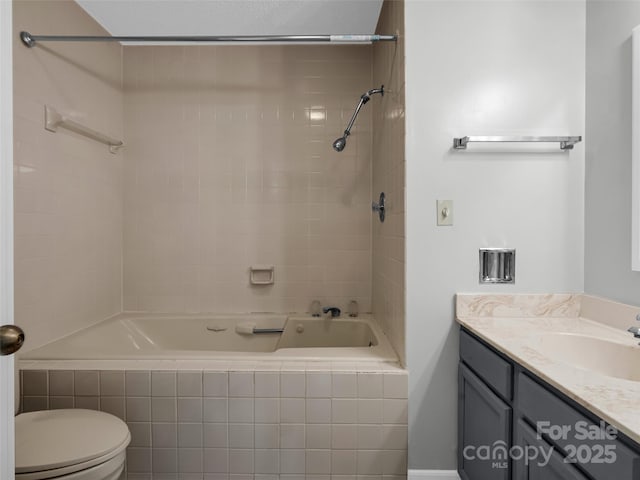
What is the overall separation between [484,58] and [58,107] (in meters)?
2.10

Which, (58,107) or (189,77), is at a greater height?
(189,77)

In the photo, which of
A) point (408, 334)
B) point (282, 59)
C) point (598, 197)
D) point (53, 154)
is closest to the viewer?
point (598, 197)

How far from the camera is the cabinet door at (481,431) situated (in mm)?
1247

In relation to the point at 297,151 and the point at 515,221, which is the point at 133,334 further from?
the point at 515,221

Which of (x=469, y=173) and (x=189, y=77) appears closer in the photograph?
(x=469, y=173)

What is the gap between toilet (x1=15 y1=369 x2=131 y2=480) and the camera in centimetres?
114

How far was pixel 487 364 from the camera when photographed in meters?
1.37

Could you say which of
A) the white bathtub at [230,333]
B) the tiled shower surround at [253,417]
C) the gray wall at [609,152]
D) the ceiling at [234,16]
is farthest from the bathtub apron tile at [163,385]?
the ceiling at [234,16]

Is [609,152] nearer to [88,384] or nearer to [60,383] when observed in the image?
[88,384]

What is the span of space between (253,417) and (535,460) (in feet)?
3.51

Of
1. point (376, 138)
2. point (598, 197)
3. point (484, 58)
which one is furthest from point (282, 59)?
point (598, 197)

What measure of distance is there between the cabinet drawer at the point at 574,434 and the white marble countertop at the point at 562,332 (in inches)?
2.1

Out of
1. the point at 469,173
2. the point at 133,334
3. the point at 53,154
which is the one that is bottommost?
the point at 133,334

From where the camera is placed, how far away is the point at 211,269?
2.69 metres
